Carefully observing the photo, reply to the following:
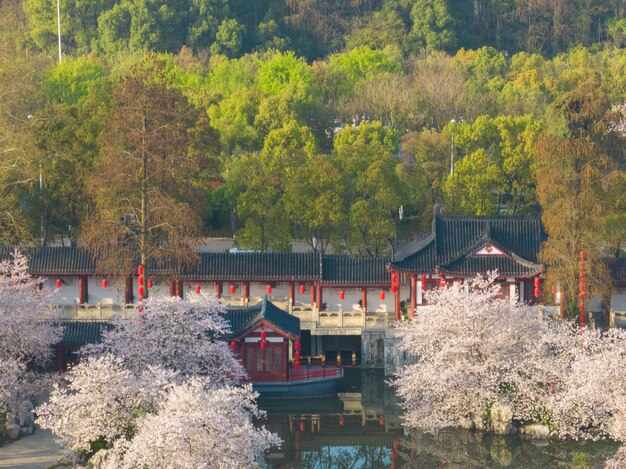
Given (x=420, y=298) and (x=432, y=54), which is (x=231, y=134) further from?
(x=432, y=54)

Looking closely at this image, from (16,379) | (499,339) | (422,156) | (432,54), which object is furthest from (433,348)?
(432,54)

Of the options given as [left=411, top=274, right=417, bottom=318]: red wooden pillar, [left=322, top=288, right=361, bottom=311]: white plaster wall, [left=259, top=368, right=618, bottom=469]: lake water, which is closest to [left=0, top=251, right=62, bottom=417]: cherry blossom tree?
[left=259, top=368, right=618, bottom=469]: lake water

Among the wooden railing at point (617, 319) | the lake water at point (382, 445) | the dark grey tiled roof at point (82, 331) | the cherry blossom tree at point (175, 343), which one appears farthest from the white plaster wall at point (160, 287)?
the wooden railing at point (617, 319)

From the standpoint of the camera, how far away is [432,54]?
11225cm

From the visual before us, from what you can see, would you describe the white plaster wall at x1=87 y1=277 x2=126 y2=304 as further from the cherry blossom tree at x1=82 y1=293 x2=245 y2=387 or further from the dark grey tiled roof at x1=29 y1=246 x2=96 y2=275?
the cherry blossom tree at x1=82 y1=293 x2=245 y2=387

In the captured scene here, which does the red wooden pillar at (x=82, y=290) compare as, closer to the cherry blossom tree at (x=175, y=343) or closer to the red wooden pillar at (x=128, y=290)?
the red wooden pillar at (x=128, y=290)

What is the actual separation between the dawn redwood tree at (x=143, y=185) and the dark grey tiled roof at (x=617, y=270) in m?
17.2

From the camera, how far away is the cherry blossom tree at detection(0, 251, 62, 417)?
48938 millimetres

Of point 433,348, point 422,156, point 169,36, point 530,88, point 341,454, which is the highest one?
point 169,36

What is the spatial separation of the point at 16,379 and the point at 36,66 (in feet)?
151

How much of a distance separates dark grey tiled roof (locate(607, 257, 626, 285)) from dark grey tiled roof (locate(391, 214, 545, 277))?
10.1 feet

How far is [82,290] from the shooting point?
204 ft

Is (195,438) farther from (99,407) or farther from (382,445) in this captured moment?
(382,445)

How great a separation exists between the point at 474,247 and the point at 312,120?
2936 centimetres
